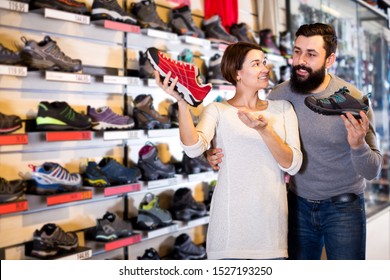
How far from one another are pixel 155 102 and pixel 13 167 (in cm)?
111

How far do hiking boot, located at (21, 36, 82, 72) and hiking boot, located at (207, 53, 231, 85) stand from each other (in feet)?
3.87

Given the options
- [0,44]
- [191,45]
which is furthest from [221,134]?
[191,45]

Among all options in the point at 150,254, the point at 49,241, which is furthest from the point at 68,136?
the point at 150,254

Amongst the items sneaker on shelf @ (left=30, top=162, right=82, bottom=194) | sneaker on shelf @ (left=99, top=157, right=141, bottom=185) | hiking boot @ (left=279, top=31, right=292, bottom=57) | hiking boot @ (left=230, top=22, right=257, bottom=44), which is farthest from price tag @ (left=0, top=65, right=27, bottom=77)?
hiking boot @ (left=279, top=31, right=292, bottom=57)

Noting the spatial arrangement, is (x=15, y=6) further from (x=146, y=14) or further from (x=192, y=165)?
(x=192, y=165)

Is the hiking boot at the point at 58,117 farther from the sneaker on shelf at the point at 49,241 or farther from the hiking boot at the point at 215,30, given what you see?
the hiking boot at the point at 215,30

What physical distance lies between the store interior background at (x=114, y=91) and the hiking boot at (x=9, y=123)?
10cm

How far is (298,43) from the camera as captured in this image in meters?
1.82

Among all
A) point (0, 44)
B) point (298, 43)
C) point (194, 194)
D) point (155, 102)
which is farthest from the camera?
point (194, 194)

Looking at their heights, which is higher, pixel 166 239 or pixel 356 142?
pixel 356 142

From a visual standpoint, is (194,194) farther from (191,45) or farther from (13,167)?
(13,167)

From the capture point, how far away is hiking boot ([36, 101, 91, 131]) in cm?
250

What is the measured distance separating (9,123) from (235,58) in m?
1.17

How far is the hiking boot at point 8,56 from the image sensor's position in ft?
7.63
